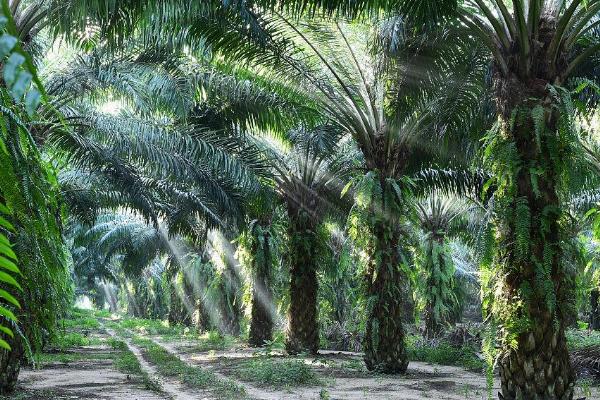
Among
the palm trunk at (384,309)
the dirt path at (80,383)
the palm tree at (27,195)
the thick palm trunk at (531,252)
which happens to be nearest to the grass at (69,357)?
the dirt path at (80,383)

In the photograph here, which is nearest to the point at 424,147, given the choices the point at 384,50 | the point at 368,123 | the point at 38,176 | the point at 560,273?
the point at 368,123

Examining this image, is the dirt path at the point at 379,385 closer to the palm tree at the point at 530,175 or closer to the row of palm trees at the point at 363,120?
the row of palm trees at the point at 363,120

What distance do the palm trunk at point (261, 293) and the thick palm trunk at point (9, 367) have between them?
10.1m

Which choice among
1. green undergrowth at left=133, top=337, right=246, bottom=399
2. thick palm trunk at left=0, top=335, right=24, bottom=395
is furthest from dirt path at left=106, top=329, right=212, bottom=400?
thick palm trunk at left=0, top=335, right=24, bottom=395

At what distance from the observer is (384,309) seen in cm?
1382

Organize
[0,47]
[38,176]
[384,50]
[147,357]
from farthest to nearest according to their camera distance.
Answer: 1. [147,357]
2. [384,50]
3. [38,176]
4. [0,47]

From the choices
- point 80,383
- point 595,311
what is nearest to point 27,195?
point 80,383

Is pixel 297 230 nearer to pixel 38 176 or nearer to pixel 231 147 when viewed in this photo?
pixel 231 147

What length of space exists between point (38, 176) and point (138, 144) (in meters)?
9.88

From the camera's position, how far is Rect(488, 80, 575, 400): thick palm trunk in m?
7.45

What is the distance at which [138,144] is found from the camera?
13688 millimetres

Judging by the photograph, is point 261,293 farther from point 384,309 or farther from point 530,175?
point 530,175

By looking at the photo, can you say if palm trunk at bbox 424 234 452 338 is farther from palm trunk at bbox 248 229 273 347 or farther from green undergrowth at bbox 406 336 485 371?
palm trunk at bbox 248 229 273 347

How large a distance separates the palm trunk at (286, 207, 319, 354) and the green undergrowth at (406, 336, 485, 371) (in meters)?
2.51
